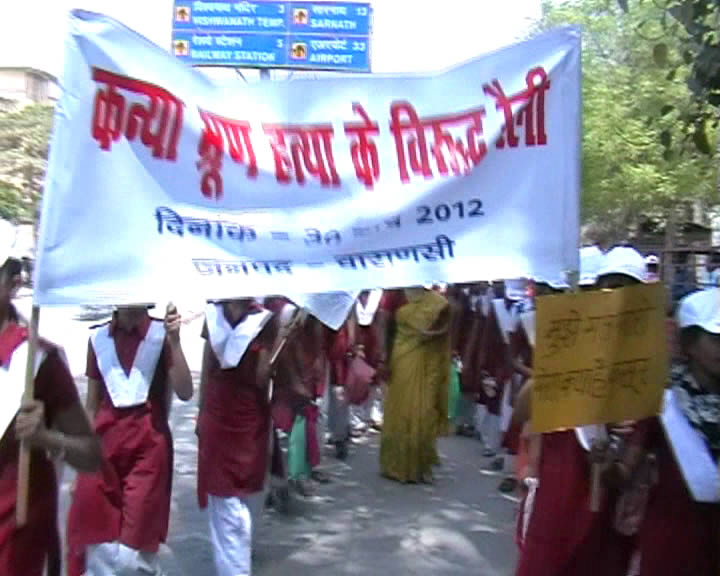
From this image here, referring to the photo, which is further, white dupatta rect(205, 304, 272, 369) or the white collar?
the white collar

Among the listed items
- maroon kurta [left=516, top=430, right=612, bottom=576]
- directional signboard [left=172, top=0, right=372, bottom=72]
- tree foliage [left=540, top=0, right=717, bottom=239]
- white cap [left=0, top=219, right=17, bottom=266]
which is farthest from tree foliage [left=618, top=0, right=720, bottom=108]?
tree foliage [left=540, top=0, right=717, bottom=239]

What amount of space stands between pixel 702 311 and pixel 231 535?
3249 mm

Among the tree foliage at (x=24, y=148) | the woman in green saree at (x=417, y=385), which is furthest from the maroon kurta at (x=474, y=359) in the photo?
the tree foliage at (x=24, y=148)

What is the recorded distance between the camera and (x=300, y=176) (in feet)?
11.4

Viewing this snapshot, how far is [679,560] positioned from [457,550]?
359 centimetres

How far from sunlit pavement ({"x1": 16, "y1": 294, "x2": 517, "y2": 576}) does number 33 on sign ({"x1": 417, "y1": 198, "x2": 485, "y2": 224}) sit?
2.22m

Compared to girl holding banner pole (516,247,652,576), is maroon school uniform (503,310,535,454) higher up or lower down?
higher up

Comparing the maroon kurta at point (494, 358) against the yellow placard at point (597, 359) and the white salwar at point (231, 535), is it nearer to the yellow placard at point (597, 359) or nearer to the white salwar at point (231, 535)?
the white salwar at point (231, 535)

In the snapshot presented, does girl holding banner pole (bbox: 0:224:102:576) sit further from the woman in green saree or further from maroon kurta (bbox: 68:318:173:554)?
the woman in green saree

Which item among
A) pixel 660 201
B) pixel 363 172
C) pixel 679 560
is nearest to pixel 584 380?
pixel 679 560

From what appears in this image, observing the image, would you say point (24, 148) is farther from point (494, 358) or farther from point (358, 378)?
point (494, 358)

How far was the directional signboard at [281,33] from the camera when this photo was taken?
16266mm

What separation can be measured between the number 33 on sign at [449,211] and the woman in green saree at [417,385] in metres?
5.23

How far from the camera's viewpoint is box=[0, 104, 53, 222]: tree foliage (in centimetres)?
4003
